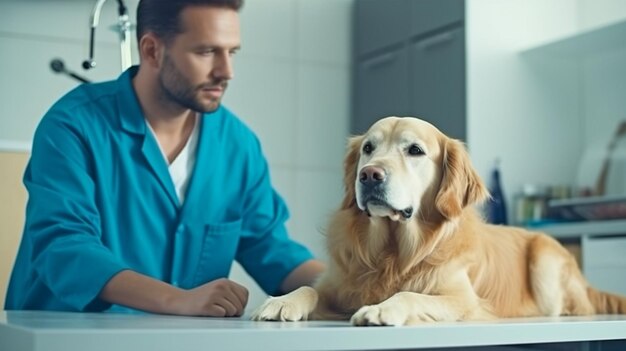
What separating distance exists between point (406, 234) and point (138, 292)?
1.24ft

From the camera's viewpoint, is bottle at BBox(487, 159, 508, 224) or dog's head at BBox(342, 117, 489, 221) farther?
bottle at BBox(487, 159, 508, 224)

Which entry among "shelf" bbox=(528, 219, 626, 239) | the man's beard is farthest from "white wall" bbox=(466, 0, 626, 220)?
the man's beard

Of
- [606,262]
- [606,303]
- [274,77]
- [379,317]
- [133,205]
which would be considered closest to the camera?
[379,317]

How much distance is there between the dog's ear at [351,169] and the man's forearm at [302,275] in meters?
0.34

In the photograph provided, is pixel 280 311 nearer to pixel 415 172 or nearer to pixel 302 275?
Answer: pixel 415 172

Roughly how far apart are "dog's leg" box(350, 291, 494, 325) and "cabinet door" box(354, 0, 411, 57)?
99.5 inches

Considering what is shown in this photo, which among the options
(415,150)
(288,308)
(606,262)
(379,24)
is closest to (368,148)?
(415,150)

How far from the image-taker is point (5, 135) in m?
3.15

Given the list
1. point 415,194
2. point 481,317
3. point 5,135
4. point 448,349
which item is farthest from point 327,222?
point 5,135

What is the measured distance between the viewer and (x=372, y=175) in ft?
3.65

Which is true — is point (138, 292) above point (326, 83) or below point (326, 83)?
below

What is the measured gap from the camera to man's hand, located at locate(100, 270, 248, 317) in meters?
1.15

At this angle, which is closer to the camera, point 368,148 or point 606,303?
point 368,148

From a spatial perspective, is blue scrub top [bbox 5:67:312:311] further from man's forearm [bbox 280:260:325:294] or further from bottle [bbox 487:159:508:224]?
bottle [bbox 487:159:508:224]
